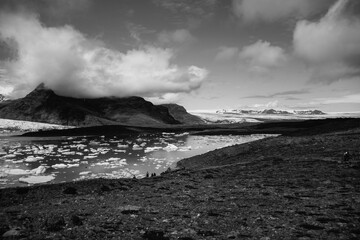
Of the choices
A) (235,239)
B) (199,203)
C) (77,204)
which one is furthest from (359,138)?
(77,204)

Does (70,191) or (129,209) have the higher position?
(129,209)

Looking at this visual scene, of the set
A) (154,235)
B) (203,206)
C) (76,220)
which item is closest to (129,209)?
(76,220)


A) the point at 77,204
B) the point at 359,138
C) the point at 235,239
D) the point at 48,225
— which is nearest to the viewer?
the point at 235,239

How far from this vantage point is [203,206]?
17297 millimetres

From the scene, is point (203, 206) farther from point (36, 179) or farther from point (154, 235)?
point (36, 179)

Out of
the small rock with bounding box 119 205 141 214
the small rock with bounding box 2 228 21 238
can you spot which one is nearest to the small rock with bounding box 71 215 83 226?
the small rock with bounding box 2 228 21 238

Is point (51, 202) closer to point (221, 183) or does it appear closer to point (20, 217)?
point (20, 217)

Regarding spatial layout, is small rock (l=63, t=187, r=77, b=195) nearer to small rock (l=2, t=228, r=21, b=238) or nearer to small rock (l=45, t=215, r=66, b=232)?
small rock (l=45, t=215, r=66, b=232)

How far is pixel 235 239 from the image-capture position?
11.5 m

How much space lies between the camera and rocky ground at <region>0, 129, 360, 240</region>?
12.3m

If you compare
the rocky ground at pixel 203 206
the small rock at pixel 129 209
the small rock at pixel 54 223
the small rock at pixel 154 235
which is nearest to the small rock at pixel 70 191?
the rocky ground at pixel 203 206

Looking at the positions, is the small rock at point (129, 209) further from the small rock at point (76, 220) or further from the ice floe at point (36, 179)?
the ice floe at point (36, 179)

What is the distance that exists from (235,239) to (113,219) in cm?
668

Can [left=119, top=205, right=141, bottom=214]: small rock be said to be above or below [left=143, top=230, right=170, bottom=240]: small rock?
below
